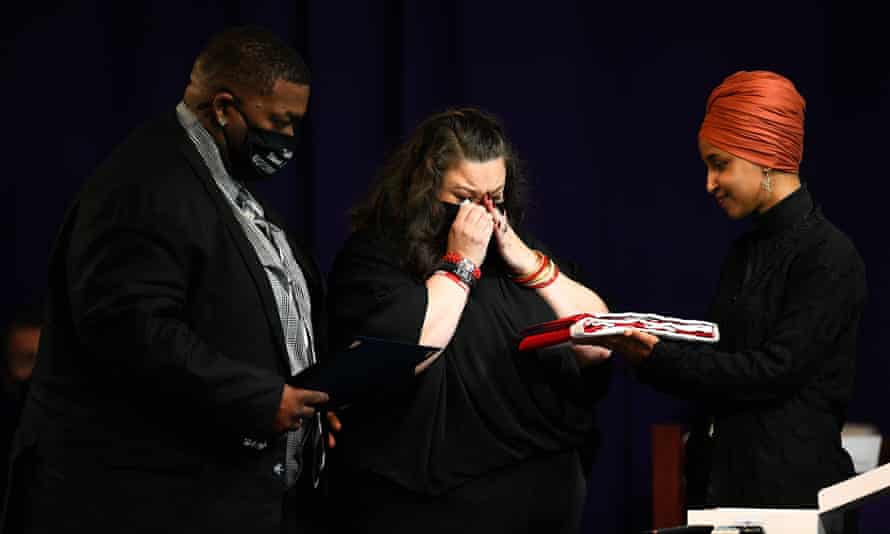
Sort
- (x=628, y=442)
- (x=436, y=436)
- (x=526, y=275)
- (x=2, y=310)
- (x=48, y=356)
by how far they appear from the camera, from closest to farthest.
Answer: (x=48, y=356)
(x=436, y=436)
(x=526, y=275)
(x=2, y=310)
(x=628, y=442)

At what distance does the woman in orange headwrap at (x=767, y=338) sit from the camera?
8.07 ft

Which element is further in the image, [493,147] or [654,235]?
[654,235]

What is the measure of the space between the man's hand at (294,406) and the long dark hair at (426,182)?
0.58 meters

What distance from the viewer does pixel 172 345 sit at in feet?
5.97

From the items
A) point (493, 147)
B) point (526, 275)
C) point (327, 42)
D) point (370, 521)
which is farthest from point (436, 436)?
point (327, 42)

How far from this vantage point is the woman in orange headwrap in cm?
246

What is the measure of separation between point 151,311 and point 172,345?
0.06 meters

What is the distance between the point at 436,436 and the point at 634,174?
1.89 metres

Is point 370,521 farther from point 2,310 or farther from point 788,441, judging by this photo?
point 2,310

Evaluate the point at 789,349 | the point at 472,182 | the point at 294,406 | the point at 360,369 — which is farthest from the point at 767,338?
the point at 294,406

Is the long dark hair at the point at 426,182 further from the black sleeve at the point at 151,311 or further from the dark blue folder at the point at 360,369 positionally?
the black sleeve at the point at 151,311

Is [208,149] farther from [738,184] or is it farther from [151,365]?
[738,184]

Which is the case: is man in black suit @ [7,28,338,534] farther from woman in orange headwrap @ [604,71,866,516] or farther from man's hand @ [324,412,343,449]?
woman in orange headwrap @ [604,71,866,516]

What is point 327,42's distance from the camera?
3.67m
